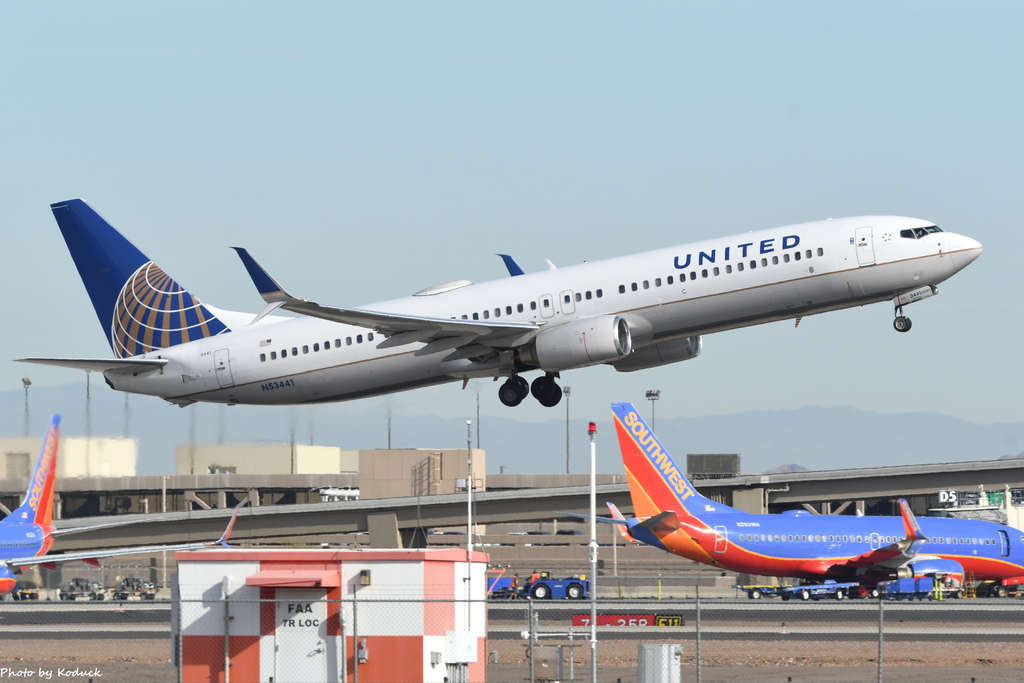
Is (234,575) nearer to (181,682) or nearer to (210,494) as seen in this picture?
(181,682)

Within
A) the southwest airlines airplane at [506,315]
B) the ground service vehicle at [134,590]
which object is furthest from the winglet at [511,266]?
the ground service vehicle at [134,590]

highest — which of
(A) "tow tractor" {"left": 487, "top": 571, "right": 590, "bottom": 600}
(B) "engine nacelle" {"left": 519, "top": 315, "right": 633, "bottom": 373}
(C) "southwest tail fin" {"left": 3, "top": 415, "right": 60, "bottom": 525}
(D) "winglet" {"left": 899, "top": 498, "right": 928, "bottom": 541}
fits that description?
(B) "engine nacelle" {"left": 519, "top": 315, "right": 633, "bottom": 373}

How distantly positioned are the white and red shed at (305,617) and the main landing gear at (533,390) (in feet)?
74.6

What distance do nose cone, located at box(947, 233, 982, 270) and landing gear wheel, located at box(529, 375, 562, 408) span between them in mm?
14000

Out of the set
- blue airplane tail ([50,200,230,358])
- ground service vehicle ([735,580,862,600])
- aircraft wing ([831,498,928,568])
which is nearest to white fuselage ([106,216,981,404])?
blue airplane tail ([50,200,230,358])

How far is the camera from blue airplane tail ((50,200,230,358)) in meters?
51.9

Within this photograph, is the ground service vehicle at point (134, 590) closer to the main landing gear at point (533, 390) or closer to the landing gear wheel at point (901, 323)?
the main landing gear at point (533, 390)

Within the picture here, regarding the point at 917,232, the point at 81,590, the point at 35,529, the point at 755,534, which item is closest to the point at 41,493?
the point at 35,529

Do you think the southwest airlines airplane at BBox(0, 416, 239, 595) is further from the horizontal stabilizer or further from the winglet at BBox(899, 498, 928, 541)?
the winglet at BBox(899, 498, 928, 541)

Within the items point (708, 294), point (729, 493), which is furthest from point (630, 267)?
point (729, 493)

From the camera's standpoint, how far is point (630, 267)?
42469 millimetres

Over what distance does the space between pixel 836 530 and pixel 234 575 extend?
37632mm

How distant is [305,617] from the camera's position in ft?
77.3

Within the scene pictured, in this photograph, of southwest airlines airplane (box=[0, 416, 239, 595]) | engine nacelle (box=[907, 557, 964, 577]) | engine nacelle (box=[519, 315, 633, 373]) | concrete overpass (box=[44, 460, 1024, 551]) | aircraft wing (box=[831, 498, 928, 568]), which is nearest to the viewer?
engine nacelle (box=[519, 315, 633, 373])
